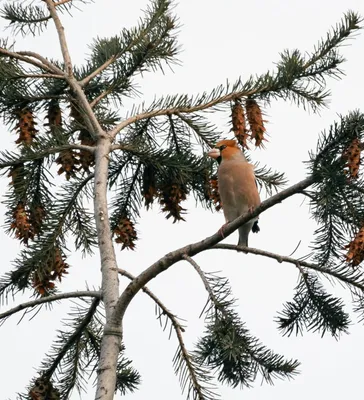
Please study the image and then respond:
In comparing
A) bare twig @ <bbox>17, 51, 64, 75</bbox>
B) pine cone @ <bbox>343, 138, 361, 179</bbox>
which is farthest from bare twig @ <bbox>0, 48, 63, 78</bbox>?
pine cone @ <bbox>343, 138, 361, 179</bbox>

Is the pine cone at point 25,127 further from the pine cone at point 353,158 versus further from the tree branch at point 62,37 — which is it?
the pine cone at point 353,158

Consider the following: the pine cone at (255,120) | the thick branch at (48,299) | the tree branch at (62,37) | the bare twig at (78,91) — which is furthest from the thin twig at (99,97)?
the thick branch at (48,299)

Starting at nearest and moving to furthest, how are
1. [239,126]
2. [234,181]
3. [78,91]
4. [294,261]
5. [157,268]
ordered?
[157,268]
[294,261]
[239,126]
[78,91]
[234,181]

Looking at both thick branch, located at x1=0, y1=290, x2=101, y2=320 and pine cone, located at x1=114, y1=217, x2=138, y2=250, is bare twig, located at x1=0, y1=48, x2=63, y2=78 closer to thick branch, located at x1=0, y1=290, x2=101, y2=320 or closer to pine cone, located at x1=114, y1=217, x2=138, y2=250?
pine cone, located at x1=114, y1=217, x2=138, y2=250

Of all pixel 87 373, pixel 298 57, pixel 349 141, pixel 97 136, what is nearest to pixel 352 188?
pixel 349 141

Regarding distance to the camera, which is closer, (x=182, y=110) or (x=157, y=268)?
(x=157, y=268)

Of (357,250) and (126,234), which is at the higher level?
(126,234)

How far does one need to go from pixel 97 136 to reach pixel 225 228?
3.96 feet

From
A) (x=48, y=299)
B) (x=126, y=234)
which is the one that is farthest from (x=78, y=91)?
(x=48, y=299)

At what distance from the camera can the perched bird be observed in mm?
5496

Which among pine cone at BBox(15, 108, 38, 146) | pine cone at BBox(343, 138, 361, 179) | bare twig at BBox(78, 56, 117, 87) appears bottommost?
pine cone at BBox(343, 138, 361, 179)

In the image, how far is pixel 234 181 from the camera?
5484 millimetres

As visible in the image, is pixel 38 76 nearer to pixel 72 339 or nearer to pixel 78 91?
pixel 78 91

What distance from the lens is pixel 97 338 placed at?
4820 mm
